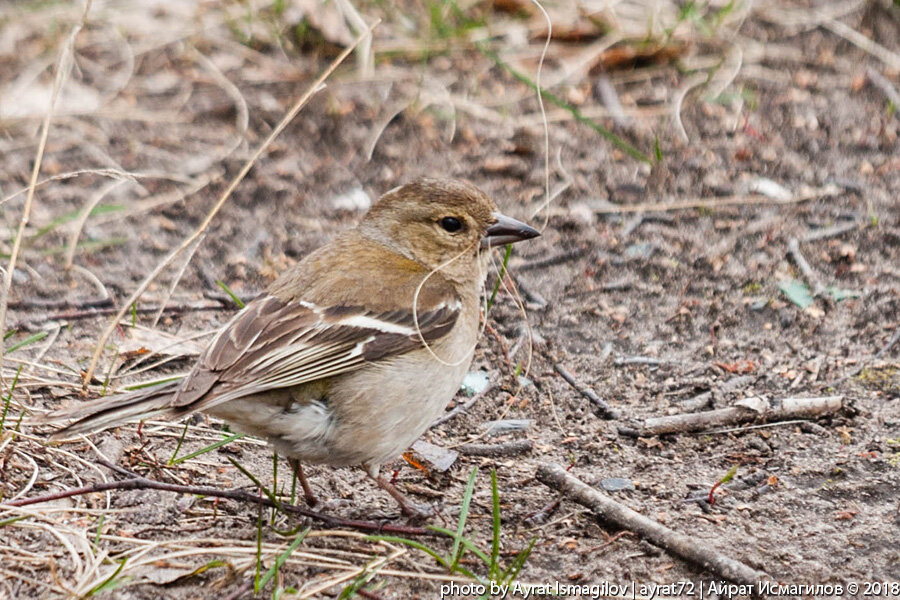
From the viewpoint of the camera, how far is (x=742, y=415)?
4266 mm

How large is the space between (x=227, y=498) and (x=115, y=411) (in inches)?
21.2

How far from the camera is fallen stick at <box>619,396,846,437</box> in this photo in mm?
4258

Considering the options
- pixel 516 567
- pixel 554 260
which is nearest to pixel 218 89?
pixel 554 260

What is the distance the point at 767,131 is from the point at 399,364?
3.63 metres

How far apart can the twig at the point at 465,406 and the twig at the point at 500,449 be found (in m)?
0.24

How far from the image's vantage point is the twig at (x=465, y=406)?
14.8 feet

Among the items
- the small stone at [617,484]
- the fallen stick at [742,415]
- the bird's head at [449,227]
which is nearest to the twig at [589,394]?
the fallen stick at [742,415]

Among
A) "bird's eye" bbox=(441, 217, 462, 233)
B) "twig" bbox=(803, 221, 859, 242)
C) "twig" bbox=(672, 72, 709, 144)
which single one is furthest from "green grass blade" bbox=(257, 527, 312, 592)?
"twig" bbox=(672, 72, 709, 144)

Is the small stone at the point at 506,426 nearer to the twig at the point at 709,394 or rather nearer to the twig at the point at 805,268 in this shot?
the twig at the point at 709,394

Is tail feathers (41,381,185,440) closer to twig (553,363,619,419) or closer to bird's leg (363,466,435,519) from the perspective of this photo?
bird's leg (363,466,435,519)

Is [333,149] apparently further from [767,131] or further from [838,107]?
[838,107]

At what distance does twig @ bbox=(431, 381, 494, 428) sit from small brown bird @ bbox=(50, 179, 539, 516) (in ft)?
1.73

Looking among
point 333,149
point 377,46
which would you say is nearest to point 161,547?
point 333,149

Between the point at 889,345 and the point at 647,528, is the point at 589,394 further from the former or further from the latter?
the point at 889,345
